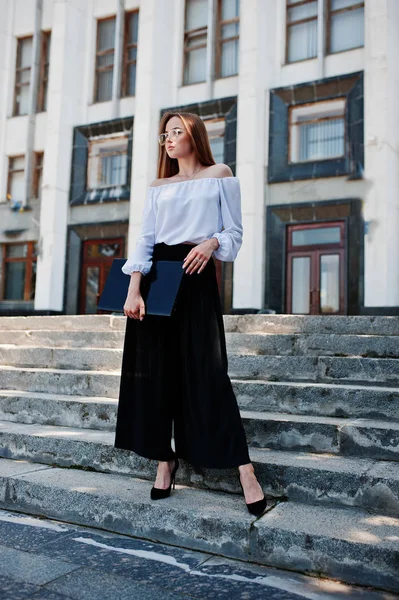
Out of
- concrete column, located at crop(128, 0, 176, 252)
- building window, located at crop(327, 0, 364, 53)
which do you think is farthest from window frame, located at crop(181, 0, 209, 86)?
building window, located at crop(327, 0, 364, 53)

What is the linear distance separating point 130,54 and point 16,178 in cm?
577

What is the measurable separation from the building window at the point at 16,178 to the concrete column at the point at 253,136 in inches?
328

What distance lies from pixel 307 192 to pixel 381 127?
2369 millimetres

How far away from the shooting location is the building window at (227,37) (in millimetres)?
16406

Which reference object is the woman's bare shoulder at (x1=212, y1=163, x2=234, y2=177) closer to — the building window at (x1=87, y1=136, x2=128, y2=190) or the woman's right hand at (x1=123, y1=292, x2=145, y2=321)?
the woman's right hand at (x1=123, y1=292, x2=145, y2=321)

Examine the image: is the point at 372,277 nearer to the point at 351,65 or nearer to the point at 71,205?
the point at 351,65

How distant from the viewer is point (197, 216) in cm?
284

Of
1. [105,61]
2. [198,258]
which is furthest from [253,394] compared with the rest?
[105,61]

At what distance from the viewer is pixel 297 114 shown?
15039 mm

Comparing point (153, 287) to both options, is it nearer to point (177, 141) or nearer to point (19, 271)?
point (177, 141)

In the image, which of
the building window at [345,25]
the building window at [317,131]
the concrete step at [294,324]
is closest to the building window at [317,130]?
the building window at [317,131]

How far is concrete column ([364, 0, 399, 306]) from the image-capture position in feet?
43.3

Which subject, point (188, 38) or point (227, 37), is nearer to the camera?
point (227, 37)

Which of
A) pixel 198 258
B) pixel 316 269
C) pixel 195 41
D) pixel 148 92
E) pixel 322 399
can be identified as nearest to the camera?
pixel 198 258
